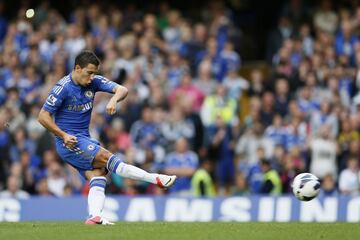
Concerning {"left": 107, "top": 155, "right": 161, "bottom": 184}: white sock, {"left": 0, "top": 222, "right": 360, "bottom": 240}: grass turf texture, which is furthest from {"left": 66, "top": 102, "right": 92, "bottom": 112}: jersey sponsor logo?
{"left": 0, "top": 222, "right": 360, "bottom": 240}: grass turf texture

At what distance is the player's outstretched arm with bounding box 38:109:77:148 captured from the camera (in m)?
12.4

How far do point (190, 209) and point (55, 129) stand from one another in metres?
6.29

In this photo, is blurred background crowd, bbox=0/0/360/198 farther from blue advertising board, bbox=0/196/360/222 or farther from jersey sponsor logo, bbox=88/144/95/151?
jersey sponsor logo, bbox=88/144/95/151

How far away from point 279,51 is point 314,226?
31.1ft

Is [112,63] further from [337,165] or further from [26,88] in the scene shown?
[337,165]

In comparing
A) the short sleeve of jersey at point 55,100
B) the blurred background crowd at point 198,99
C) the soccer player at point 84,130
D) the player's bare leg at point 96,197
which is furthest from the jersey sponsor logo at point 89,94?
the blurred background crowd at point 198,99

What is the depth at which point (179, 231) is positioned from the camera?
39.7 feet

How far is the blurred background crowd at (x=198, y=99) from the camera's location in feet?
63.6

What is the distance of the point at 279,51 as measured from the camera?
21.9 metres

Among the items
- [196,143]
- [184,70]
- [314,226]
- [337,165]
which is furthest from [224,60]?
[314,226]

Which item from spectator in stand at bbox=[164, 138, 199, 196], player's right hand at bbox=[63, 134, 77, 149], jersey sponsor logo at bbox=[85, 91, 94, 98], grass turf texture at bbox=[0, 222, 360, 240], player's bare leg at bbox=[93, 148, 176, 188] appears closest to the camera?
grass turf texture at bbox=[0, 222, 360, 240]

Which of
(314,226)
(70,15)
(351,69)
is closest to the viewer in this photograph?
(314,226)

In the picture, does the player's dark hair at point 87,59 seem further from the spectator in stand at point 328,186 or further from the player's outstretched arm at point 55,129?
the spectator in stand at point 328,186

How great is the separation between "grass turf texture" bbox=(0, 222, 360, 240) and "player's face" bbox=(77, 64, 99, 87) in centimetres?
180
